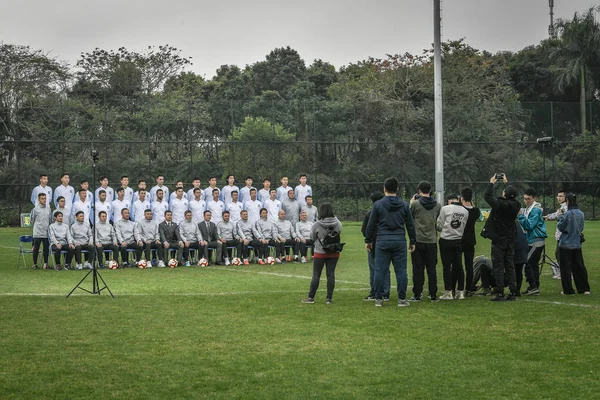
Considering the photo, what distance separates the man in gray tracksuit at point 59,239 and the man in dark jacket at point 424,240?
9.28m

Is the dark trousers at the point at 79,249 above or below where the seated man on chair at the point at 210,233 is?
below

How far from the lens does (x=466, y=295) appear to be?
13.3 m

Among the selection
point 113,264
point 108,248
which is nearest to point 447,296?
point 113,264

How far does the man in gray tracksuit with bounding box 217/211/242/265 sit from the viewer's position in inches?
788

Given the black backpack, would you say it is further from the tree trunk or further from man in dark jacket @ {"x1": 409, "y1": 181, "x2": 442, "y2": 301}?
the tree trunk

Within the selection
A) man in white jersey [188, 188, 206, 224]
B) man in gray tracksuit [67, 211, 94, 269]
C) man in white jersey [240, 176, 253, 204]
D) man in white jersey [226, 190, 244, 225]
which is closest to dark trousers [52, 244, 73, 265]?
man in gray tracksuit [67, 211, 94, 269]

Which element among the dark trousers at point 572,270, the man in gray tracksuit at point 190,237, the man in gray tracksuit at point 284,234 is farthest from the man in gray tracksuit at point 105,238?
the dark trousers at point 572,270

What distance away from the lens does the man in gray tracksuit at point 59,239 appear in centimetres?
1880

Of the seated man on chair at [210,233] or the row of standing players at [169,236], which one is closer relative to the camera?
the row of standing players at [169,236]

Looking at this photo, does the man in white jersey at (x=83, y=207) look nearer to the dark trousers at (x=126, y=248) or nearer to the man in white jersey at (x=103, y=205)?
the man in white jersey at (x=103, y=205)

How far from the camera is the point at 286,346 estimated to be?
29.9ft

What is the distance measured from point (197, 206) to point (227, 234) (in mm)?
1343

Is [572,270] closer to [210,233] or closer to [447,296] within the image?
[447,296]

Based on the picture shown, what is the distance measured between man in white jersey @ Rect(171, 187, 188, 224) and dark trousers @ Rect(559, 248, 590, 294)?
34.0 feet
